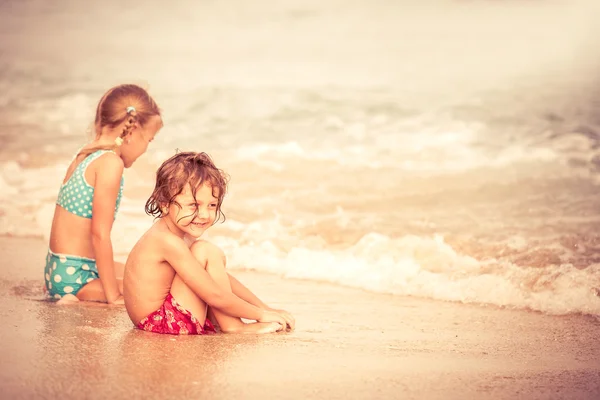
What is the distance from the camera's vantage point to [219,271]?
→ 252 centimetres

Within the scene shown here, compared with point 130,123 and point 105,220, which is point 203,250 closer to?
point 105,220

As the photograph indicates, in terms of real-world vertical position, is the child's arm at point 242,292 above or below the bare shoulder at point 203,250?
below

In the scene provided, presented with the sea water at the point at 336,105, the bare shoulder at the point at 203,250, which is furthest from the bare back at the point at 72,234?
the sea water at the point at 336,105

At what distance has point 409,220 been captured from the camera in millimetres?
5770

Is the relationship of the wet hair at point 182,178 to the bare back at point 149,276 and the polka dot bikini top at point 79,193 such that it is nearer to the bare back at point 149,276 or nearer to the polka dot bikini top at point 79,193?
the bare back at point 149,276

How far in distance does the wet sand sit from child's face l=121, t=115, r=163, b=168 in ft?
2.28

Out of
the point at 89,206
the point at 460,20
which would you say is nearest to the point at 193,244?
the point at 89,206

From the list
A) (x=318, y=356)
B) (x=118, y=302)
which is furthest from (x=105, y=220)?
(x=318, y=356)

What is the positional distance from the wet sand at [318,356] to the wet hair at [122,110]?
0.76 meters

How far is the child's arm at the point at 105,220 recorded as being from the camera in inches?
120

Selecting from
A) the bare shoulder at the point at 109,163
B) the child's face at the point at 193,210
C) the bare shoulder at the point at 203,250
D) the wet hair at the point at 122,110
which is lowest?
the bare shoulder at the point at 203,250

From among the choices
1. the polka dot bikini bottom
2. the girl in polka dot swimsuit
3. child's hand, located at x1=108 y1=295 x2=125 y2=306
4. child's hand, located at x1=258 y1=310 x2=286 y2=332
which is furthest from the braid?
child's hand, located at x1=258 y1=310 x2=286 y2=332

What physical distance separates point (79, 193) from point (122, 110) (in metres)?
0.40

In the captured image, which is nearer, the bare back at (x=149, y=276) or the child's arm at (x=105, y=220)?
the bare back at (x=149, y=276)
